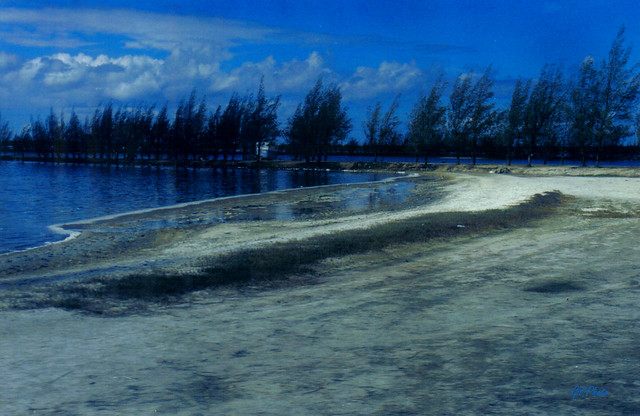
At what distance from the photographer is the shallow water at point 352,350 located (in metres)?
3.89

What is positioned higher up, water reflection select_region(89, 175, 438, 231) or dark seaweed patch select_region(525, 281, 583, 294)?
dark seaweed patch select_region(525, 281, 583, 294)

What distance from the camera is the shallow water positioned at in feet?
12.8

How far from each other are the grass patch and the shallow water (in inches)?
23.1

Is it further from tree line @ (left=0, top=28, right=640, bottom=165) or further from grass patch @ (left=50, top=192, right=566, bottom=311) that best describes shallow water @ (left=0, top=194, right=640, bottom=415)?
tree line @ (left=0, top=28, right=640, bottom=165)

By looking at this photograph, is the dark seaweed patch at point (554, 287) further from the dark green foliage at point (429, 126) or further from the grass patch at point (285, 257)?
the dark green foliage at point (429, 126)

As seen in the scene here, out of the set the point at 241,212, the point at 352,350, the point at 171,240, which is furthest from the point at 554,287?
the point at 241,212

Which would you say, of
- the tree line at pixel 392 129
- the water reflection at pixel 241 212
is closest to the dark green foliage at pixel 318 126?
the tree line at pixel 392 129

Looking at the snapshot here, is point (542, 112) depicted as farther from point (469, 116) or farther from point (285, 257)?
point (285, 257)

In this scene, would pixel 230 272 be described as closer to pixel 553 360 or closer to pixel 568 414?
pixel 553 360

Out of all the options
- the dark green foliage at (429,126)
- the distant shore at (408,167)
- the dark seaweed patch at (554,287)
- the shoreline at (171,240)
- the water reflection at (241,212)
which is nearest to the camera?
the dark seaweed patch at (554,287)

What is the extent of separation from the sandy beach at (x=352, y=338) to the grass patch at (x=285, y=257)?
295 mm

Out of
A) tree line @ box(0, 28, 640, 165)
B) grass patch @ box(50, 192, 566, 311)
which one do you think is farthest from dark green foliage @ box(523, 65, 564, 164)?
grass patch @ box(50, 192, 566, 311)

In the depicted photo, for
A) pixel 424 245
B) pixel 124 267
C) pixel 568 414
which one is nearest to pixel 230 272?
pixel 124 267

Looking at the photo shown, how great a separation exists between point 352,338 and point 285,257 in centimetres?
469
